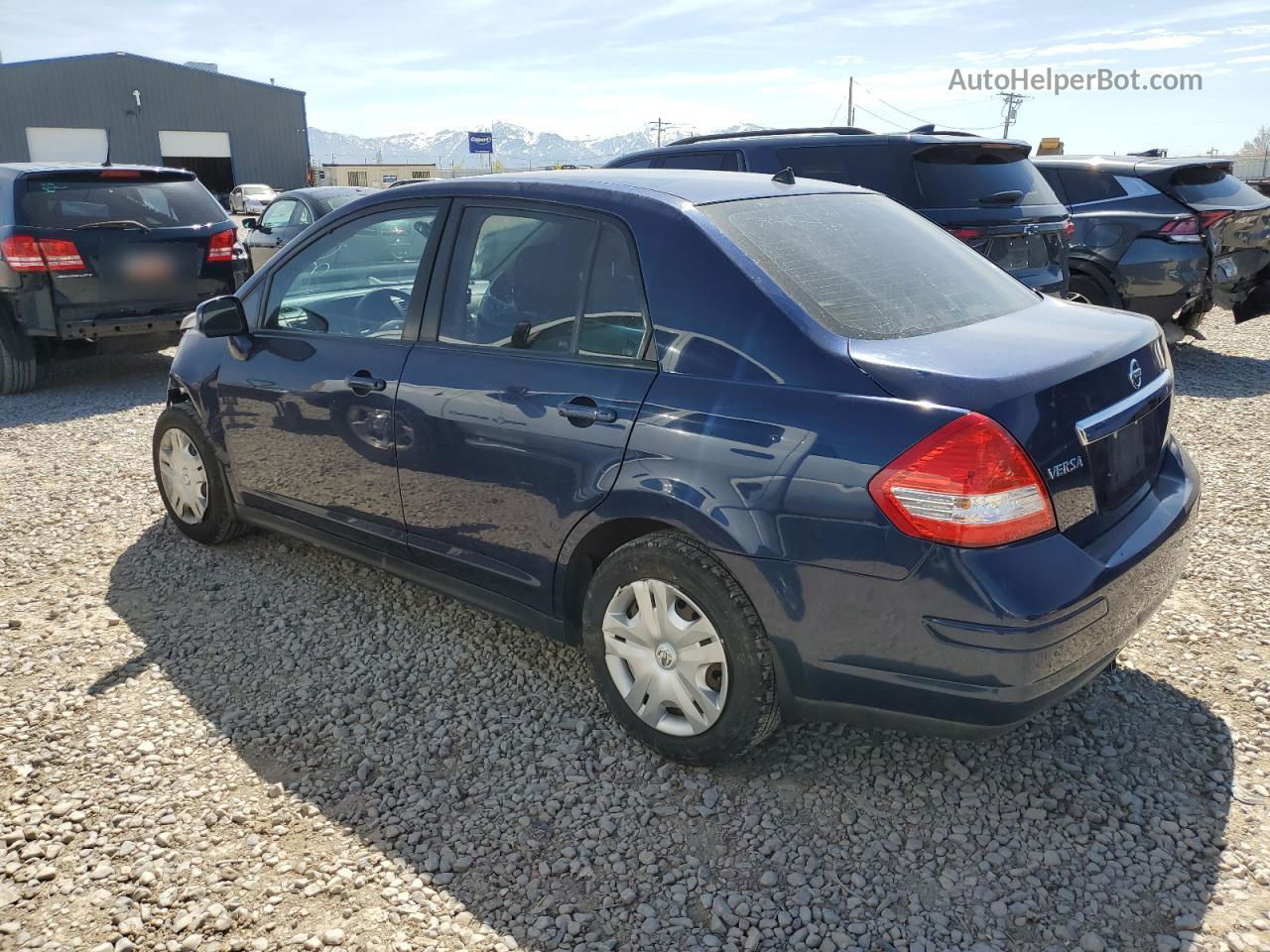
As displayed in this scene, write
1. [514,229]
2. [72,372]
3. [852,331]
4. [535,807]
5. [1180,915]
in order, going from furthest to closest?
[72,372] < [514,229] < [535,807] < [852,331] < [1180,915]

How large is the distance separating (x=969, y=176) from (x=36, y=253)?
6798 millimetres

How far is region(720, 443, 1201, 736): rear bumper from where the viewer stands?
7.58 ft

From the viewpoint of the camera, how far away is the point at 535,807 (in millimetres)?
2816

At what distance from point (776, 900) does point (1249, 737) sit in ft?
5.54

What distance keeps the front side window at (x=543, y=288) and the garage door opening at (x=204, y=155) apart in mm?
46373

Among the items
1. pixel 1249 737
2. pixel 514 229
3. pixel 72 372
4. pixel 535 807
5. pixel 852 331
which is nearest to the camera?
pixel 852 331

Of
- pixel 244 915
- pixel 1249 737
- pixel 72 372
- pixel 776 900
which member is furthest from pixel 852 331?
pixel 72 372

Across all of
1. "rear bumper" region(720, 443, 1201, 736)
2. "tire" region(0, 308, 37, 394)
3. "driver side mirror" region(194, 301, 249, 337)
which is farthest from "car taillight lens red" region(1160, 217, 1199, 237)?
"tire" region(0, 308, 37, 394)

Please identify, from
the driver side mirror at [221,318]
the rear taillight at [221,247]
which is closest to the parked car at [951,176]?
the driver side mirror at [221,318]

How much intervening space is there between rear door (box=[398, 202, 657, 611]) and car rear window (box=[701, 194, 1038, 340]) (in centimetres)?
43

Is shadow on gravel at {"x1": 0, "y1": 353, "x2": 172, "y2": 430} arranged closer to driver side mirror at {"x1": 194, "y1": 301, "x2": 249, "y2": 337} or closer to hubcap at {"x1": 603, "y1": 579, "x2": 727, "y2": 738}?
driver side mirror at {"x1": 194, "y1": 301, "x2": 249, "y2": 337}

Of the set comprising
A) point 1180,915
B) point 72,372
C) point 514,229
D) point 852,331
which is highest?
point 514,229

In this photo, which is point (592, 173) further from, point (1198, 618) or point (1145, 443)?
point (1198, 618)

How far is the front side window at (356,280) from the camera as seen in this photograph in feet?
11.7
